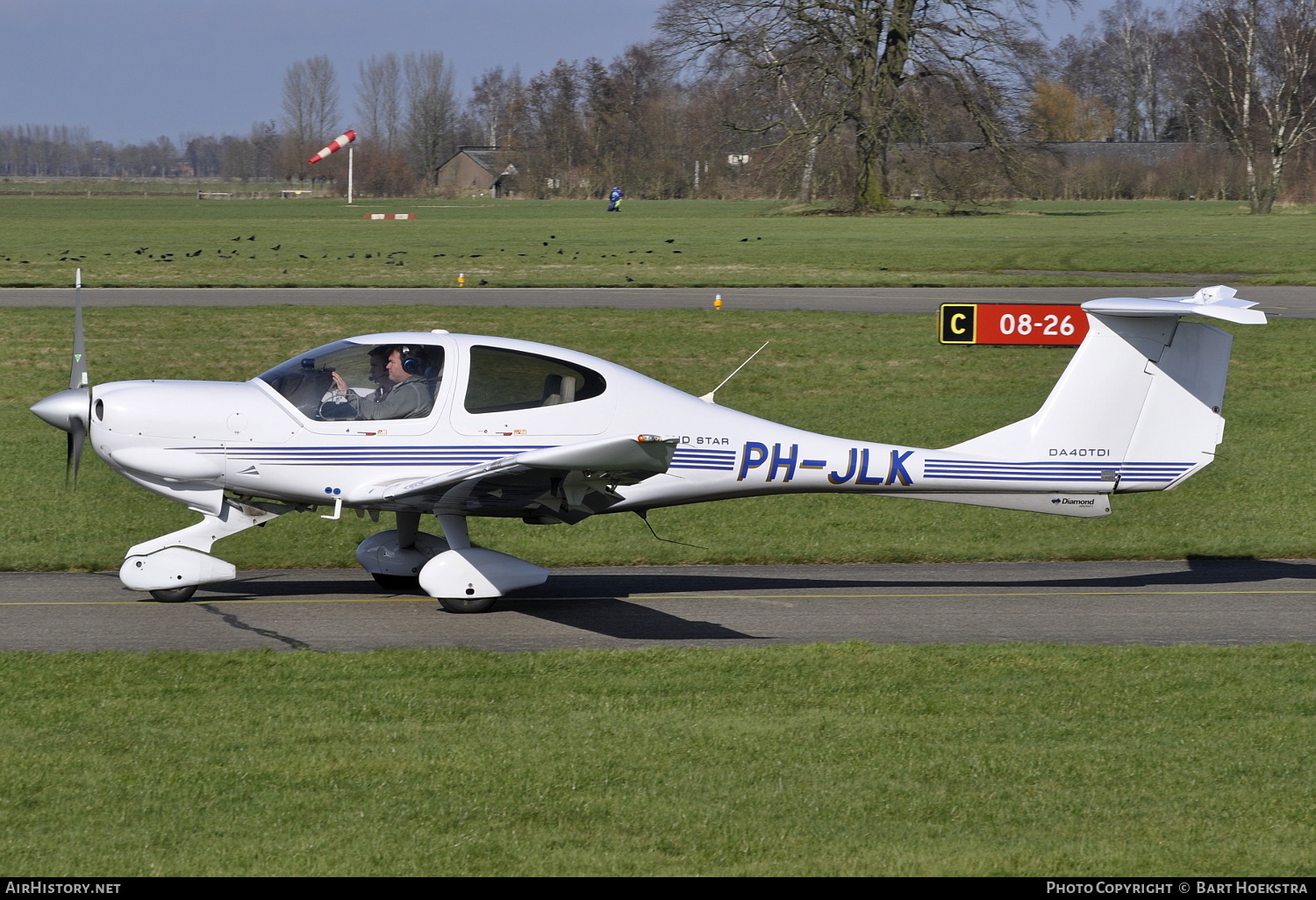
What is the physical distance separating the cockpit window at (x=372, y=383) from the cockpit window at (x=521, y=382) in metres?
0.31

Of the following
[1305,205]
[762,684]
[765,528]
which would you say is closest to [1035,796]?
[762,684]

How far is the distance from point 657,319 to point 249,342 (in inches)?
310

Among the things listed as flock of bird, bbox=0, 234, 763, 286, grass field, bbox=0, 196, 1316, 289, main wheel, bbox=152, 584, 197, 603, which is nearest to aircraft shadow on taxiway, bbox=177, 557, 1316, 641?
main wheel, bbox=152, 584, 197, 603

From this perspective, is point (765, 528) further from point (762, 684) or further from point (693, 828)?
point (693, 828)

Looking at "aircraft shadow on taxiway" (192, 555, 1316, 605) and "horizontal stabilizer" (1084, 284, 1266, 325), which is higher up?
"horizontal stabilizer" (1084, 284, 1266, 325)

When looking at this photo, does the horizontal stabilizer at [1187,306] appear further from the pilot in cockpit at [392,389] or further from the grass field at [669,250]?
the grass field at [669,250]

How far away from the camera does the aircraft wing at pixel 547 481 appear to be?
9297mm

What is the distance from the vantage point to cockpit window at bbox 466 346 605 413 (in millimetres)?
11000

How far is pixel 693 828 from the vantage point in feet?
21.0

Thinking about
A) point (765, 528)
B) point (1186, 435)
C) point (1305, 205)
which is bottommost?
point (765, 528)

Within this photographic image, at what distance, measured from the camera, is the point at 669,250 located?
152 ft

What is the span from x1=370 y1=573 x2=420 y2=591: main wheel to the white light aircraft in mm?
520

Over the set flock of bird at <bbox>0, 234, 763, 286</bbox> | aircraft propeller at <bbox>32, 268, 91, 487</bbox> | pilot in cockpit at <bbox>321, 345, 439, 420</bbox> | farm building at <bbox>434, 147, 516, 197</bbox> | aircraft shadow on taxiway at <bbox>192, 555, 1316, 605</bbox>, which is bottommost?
aircraft shadow on taxiway at <bbox>192, 555, 1316, 605</bbox>

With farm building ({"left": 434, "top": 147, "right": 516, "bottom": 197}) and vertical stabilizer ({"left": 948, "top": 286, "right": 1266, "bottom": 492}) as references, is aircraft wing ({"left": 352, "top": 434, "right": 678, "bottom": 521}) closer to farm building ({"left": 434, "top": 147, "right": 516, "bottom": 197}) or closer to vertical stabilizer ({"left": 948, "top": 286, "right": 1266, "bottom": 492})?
vertical stabilizer ({"left": 948, "top": 286, "right": 1266, "bottom": 492})
